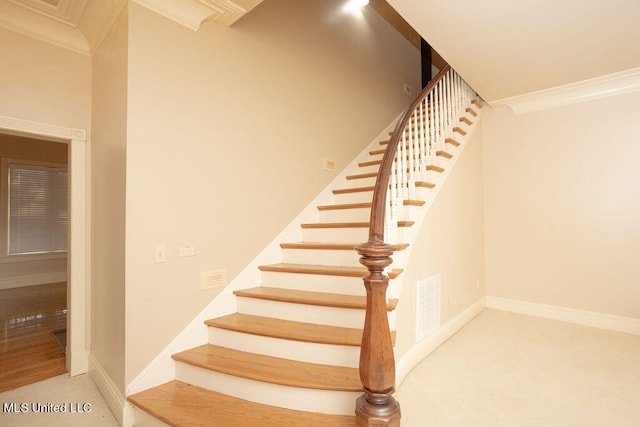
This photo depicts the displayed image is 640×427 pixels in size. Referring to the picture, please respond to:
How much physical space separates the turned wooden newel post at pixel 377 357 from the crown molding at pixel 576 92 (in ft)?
11.8

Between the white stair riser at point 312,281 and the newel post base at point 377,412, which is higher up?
the white stair riser at point 312,281

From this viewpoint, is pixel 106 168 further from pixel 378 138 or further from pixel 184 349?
pixel 378 138

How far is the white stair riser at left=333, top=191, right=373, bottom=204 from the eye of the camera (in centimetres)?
338

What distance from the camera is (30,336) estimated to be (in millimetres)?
3240

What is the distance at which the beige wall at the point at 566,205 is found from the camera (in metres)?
3.35

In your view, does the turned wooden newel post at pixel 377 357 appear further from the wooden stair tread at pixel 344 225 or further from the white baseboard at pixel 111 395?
the white baseboard at pixel 111 395

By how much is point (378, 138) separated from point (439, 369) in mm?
3056

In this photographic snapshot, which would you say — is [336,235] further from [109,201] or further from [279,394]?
[109,201]

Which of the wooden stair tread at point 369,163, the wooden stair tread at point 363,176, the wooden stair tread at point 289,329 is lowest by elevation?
the wooden stair tread at point 289,329

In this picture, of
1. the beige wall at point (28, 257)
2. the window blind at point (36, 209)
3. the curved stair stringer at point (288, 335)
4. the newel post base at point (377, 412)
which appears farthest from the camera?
the window blind at point (36, 209)

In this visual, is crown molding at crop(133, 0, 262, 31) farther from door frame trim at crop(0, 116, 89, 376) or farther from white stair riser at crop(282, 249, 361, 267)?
white stair riser at crop(282, 249, 361, 267)

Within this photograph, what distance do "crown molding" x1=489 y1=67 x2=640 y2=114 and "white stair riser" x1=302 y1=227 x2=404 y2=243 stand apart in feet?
9.24

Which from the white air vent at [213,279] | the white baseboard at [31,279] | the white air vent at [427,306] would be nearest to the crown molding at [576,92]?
the white air vent at [427,306]

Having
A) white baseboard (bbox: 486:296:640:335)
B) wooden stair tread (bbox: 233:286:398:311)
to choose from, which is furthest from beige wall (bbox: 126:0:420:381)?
white baseboard (bbox: 486:296:640:335)
